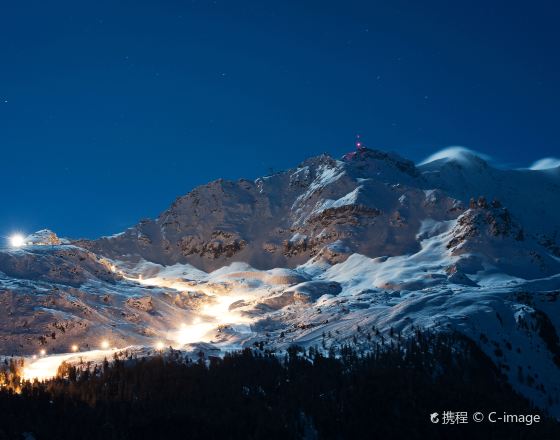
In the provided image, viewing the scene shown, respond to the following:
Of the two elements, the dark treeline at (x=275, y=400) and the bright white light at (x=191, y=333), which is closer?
the dark treeline at (x=275, y=400)

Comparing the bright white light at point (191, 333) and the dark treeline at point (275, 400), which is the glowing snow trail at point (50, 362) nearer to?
the dark treeline at point (275, 400)

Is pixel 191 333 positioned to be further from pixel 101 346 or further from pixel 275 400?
pixel 275 400

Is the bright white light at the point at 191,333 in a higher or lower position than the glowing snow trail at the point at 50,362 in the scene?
higher

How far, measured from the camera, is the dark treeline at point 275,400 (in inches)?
3947

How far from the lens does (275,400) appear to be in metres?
110

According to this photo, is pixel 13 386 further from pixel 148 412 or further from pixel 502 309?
pixel 502 309

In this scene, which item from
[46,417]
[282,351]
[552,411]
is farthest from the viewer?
[282,351]

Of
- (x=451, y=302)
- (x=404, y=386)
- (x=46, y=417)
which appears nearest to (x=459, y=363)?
(x=404, y=386)

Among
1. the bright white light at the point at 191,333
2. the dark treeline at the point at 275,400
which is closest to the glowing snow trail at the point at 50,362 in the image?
the dark treeline at the point at 275,400

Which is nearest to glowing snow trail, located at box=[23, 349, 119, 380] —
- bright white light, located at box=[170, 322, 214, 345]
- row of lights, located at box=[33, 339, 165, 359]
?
row of lights, located at box=[33, 339, 165, 359]

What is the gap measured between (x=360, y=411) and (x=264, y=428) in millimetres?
17532

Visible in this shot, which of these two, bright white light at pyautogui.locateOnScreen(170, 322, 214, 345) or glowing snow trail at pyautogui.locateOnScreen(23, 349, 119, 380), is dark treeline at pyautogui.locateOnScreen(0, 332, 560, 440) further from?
bright white light at pyautogui.locateOnScreen(170, 322, 214, 345)

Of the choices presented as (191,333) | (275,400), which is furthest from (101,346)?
(275,400)

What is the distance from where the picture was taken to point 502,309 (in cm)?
15025
